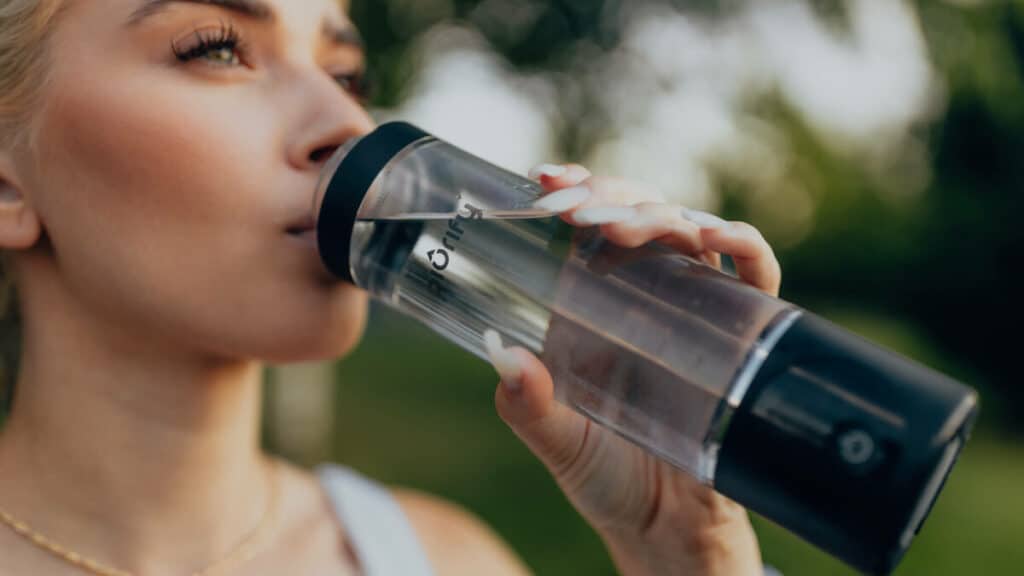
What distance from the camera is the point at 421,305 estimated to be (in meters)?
1.12

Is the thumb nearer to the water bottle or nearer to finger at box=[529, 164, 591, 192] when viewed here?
the water bottle

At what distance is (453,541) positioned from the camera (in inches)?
61.1

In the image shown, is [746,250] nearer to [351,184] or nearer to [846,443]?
[846,443]

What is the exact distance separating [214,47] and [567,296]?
541 millimetres

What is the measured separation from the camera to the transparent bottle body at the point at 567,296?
0.90m

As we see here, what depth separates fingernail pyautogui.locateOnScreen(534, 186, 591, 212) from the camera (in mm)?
978

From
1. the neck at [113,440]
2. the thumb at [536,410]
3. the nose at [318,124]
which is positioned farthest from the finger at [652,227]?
the neck at [113,440]

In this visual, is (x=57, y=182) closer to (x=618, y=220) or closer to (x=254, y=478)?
(x=254, y=478)

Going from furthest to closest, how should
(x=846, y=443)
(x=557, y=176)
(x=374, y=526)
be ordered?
(x=374, y=526) < (x=557, y=176) < (x=846, y=443)

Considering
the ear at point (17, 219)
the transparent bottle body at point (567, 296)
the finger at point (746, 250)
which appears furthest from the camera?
the ear at point (17, 219)

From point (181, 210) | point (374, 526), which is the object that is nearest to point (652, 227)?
point (181, 210)

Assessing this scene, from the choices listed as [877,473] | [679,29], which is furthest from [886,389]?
[679,29]

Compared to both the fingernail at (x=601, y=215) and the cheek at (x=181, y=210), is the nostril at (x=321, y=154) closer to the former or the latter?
the cheek at (x=181, y=210)

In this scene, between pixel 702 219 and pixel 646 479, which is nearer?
pixel 702 219
